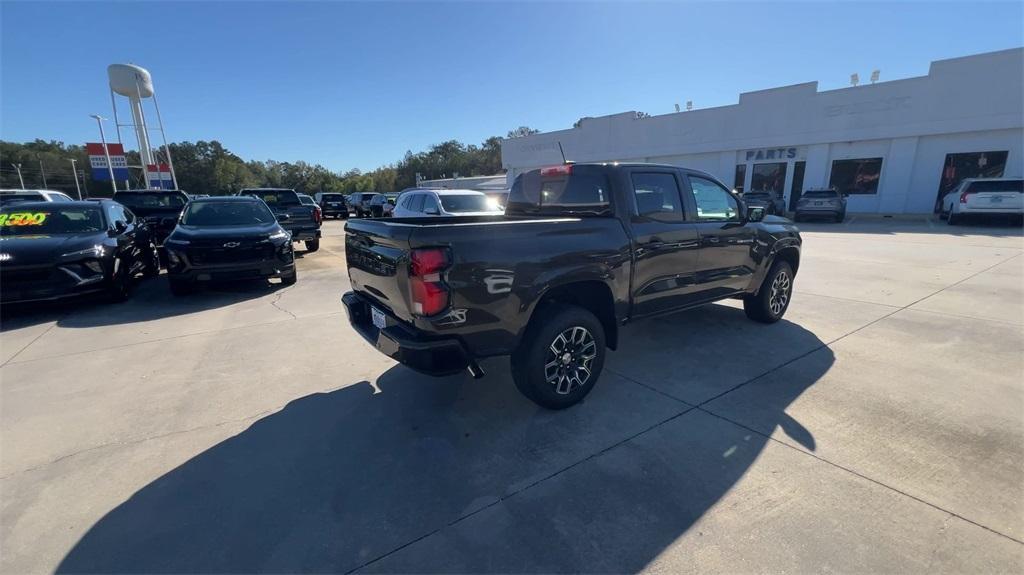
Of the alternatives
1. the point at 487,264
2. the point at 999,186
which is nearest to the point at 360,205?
the point at 487,264

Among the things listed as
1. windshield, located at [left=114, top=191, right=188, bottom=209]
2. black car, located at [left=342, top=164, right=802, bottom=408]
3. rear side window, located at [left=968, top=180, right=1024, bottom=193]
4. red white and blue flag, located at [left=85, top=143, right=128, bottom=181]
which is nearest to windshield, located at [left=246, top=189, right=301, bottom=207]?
windshield, located at [left=114, top=191, right=188, bottom=209]

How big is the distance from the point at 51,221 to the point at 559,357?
8.42 meters

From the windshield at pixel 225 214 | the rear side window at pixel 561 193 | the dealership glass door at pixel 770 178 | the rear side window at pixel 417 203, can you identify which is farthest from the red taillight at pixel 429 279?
the dealership glass door at pixel 770 178

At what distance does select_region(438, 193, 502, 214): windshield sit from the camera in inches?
404

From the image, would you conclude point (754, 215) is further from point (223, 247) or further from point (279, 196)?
point (279, 196)

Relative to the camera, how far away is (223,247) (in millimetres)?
7004

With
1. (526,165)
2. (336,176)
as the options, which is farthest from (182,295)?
(336,176)

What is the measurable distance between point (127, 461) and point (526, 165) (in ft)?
123

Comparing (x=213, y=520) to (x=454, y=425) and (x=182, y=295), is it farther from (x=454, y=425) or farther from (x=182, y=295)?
(x=182, y=295)

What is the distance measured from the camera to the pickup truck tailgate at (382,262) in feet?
9.66

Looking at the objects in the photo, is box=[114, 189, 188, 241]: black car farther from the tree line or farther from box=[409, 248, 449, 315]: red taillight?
the tree line

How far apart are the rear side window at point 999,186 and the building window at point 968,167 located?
4434 millimetres

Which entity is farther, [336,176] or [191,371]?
[336,176]

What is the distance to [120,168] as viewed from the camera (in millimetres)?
35969
